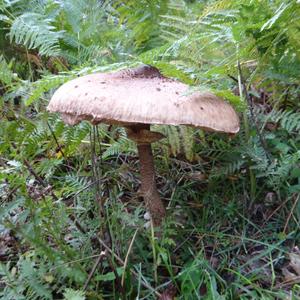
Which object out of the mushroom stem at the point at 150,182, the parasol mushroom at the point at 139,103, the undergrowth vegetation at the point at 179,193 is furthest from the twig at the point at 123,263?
the parasol mushroom at the point at 139,103

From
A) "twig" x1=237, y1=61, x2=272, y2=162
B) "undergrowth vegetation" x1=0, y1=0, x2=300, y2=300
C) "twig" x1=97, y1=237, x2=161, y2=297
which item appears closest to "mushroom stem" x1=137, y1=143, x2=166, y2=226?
"undergrowth vegetation" x1=0, y1=0, x2=300, y2=300

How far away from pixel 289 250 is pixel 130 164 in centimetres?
131

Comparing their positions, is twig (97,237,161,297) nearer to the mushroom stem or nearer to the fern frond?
the mushroom stem

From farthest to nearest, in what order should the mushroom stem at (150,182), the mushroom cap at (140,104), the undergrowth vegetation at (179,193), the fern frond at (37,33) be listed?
1. the fern frond at (37,33)
2. the mushroom stem at (150,182)
3. the undergrowth vegetation at (179,193)
4. the mushroom cap at (140,104)

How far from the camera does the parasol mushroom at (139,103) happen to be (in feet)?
5.61

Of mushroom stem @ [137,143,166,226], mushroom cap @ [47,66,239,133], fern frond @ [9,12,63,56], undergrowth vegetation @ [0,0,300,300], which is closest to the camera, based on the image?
mushroom cap @ [47,66,239,133]

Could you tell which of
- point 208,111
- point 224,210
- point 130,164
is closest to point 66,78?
point 208,111

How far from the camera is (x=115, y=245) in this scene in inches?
78.3

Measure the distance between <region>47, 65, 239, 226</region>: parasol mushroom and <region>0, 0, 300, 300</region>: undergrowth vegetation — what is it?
0.08 meters

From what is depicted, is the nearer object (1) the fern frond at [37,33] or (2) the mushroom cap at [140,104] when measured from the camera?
(2) the mushroom cap at [140,104]

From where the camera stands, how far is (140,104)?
173 cm

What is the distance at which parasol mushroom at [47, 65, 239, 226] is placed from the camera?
5.61ft

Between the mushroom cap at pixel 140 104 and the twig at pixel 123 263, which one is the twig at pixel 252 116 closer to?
the mushroom cap at pixel 140 104

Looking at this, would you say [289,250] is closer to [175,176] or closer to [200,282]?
[200,282]
